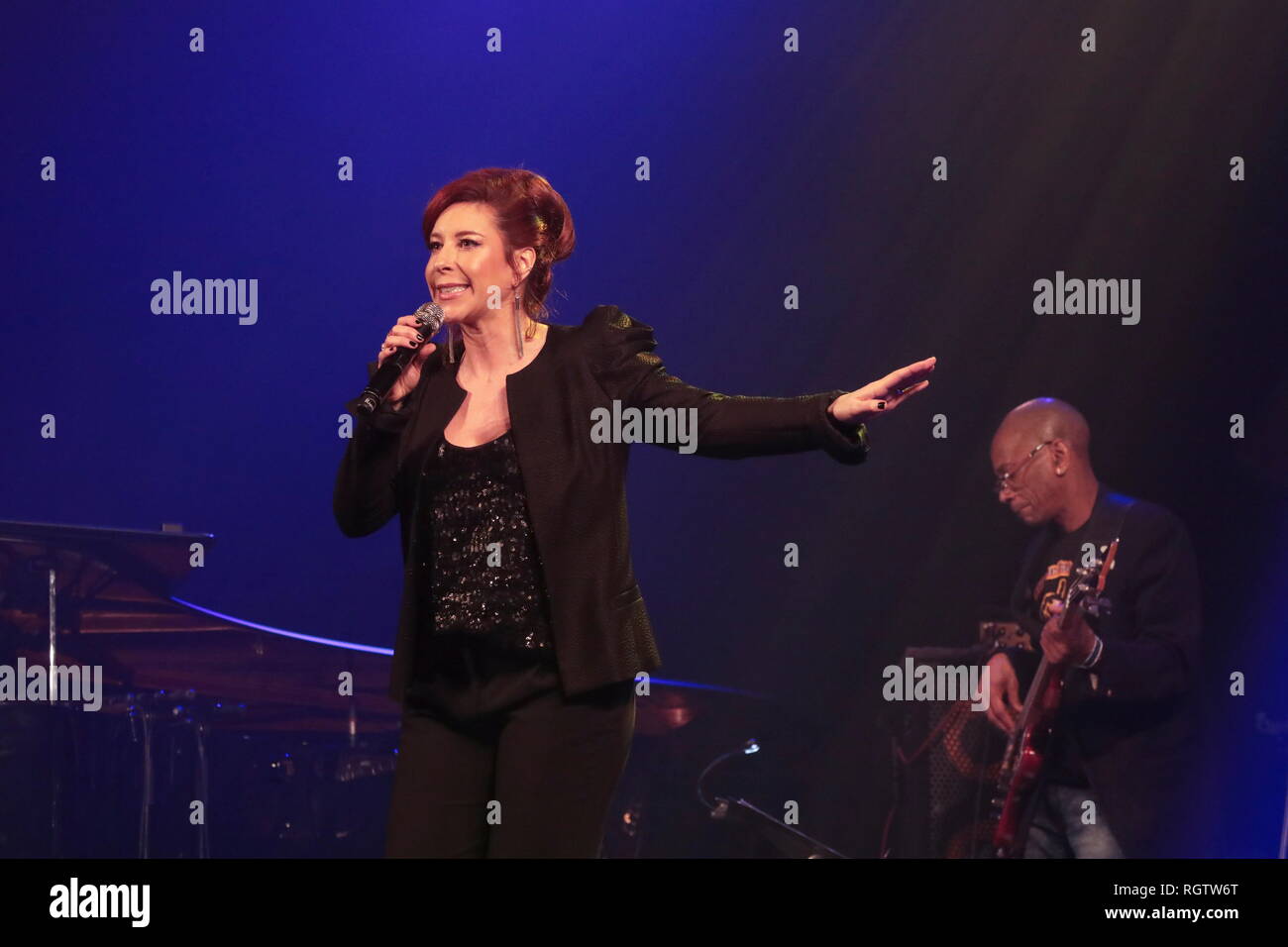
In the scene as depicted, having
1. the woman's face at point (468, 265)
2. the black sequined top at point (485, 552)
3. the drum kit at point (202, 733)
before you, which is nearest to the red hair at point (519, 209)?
the woman's face at point (468, 265)

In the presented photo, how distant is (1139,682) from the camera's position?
13.6 ft

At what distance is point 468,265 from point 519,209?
153mm

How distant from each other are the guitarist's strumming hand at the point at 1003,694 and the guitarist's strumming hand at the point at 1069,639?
0.21m

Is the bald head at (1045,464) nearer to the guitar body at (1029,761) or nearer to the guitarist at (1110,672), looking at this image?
the guitarist at (1110,672)

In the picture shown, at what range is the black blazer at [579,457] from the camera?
220 cm

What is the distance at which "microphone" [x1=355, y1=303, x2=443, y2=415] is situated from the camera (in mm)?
2434

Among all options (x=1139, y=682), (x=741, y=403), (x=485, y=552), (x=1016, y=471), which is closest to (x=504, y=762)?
(x=485, y=552)

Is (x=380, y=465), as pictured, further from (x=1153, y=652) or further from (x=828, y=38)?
(x=828, y=38)

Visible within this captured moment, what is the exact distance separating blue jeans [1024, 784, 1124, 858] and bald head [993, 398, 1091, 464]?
110cm

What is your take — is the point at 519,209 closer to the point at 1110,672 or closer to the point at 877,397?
the point at 877,397

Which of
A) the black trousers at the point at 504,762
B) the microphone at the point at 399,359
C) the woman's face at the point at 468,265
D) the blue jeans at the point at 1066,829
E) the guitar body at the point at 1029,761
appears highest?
the woman's face at the point at 468,265
